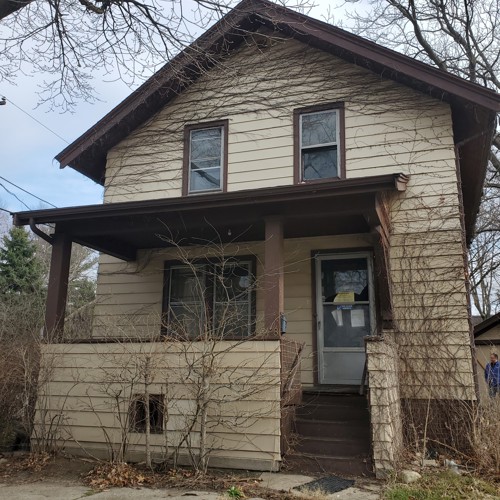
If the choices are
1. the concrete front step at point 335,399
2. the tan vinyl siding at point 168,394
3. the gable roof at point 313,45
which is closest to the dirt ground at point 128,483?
the tan vinyl siding at point 168,394

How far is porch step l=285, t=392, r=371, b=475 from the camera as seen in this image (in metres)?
5.88

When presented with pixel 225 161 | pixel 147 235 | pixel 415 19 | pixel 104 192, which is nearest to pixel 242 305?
pixel 147 235

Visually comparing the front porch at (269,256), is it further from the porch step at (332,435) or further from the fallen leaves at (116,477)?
the fallen leaves at (116,477)

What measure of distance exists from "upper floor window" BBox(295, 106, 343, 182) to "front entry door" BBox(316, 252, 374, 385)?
1.49m

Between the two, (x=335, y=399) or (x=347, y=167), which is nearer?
(x=335, y=399)

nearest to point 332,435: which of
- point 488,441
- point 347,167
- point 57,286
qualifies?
point 488,441

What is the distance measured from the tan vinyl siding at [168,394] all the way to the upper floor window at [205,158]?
3.78m

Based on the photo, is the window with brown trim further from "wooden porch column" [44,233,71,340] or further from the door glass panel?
the door glass panel

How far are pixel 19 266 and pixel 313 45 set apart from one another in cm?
1877

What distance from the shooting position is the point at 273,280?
254 inches

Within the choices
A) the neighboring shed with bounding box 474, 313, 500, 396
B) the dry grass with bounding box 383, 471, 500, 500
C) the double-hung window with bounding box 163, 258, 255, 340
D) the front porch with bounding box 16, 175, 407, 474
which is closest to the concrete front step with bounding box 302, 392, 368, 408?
the front porch with bounding box 16, 175, 407, 474

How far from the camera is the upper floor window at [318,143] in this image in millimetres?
8758

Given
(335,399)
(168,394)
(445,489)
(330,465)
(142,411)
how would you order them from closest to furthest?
(445,489) → (330,465) → (168,394) → (142,411) → (335,399)

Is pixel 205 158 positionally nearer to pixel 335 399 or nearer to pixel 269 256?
pixel 269 256
